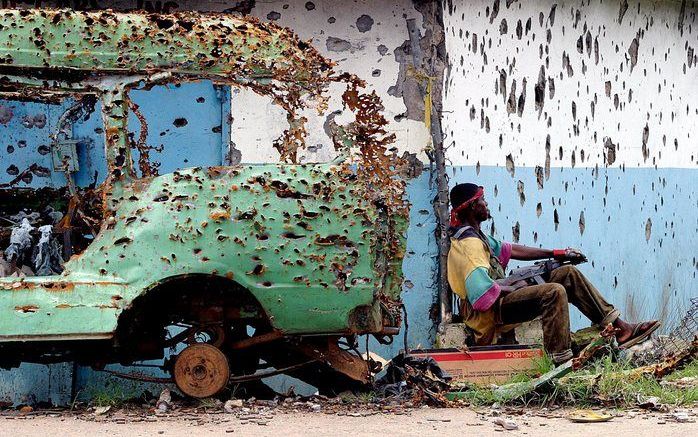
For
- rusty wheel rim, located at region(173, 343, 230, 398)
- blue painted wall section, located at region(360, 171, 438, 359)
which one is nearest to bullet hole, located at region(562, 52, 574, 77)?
blue painted wall section, located at region(360, 171, 438, 359)

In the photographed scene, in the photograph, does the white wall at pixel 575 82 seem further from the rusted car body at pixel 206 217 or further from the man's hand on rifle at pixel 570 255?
the rusted car body at pixel 206 217

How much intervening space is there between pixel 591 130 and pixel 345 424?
5.04 metres

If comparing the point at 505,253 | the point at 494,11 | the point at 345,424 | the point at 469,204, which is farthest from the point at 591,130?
the point at 345,424

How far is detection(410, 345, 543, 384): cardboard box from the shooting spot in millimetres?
7684

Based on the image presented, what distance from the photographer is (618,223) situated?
11.0 meters

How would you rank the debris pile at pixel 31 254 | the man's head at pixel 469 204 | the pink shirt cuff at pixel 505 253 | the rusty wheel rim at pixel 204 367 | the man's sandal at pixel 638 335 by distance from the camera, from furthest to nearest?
the pink shirt cuff at pixel 505 253, the man's head at pixel 469 204, the man's sandal at pixel 638 335, the rusty wheel rim at pixel 204 367, the debris pile at pixel 31 254

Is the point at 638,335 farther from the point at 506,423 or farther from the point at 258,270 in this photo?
the point at 258,270

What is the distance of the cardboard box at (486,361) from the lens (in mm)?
7684

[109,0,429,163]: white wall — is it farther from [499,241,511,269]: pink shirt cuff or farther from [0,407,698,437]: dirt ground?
[0,407,698,437]: dirt ground

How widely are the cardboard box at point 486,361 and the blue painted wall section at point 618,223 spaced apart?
1.98 meters

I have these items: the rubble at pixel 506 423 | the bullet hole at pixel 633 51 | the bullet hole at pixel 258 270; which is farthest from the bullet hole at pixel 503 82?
the rubble at pixel 506 423

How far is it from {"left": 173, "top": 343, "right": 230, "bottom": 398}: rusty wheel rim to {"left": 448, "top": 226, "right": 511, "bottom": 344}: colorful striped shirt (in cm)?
183

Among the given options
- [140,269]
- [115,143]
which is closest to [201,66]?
[115,143]

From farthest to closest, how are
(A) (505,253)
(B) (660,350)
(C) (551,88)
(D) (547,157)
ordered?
(C) (551,88) → (D) (547,157) → (A) (505,253) → (B) (660,350)
